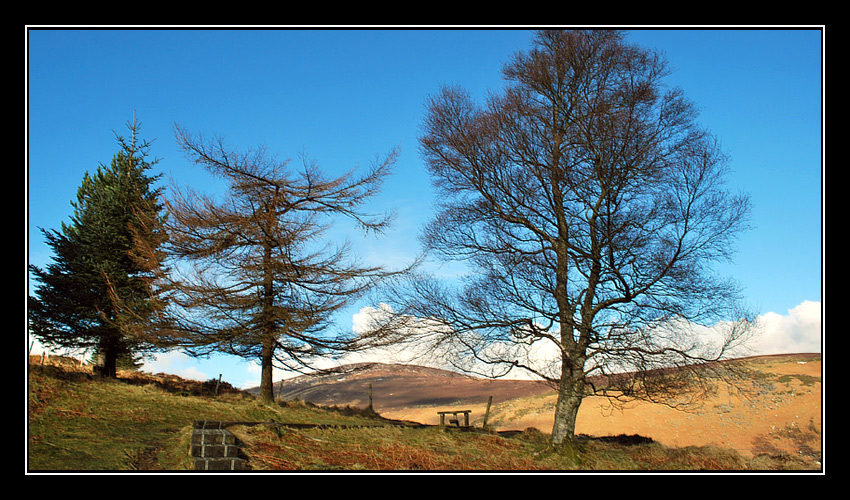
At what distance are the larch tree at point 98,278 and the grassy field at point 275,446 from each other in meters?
3.15

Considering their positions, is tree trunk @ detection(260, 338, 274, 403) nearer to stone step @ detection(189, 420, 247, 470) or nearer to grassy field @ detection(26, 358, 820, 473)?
grassy field @ detection(26, 358, 820, 473)

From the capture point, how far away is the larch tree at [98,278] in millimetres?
18578

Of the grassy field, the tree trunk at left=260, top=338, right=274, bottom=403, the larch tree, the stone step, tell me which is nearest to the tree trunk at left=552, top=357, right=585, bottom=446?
the grassy field

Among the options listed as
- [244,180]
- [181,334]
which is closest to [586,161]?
[244,180]

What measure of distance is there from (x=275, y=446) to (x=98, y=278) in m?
13.4

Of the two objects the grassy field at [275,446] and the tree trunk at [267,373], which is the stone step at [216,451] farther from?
the tree trunk at [267,373]

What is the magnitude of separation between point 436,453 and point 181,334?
1038cm

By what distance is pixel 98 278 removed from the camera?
1911 cm

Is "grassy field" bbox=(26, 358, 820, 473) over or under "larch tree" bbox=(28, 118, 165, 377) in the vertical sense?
under

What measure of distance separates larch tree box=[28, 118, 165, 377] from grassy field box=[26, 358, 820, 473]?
315 cm

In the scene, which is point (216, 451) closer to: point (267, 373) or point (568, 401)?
point (568, 401)

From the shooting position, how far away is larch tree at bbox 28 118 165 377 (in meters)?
18.6

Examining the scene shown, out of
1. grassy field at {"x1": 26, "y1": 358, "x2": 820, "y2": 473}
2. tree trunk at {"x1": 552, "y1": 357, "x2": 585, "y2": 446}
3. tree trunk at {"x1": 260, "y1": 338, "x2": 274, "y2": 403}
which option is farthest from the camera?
tree trunk at {"x1": 260, "y1": 338, "x2": 274, "y2": 403}

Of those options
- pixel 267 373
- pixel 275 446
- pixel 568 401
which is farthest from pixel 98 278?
pixel 568 401
